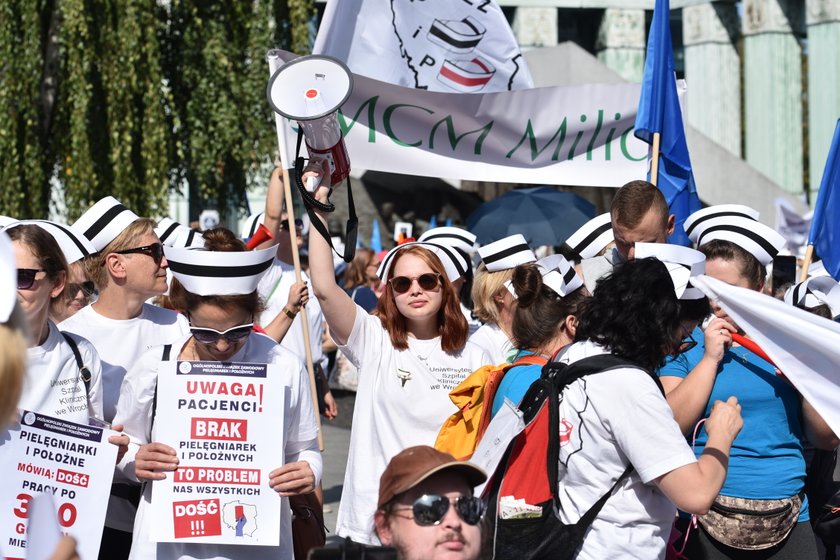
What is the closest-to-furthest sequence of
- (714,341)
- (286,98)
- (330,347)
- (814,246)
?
1. (714,341)
2. (286,98)
3. (814,246)
4. (330,347)

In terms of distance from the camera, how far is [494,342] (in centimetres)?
595

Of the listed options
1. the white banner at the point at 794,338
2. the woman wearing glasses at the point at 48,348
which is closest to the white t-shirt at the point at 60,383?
the woman wearing glasses at the point at 48,348

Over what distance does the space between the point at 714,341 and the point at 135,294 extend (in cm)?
233

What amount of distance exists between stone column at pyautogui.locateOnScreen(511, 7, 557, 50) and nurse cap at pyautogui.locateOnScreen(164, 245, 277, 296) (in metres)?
23.7

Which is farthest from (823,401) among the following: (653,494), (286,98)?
(286,98)

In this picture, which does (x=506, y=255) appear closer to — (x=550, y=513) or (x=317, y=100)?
(x=317, y=100)

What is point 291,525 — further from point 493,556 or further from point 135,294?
point 135,294

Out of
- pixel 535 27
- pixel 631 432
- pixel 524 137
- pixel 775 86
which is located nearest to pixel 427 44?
pixel 524 137

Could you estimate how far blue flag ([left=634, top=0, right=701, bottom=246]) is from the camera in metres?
6.96

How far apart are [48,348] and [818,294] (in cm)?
328

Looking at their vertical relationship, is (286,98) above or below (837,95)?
below

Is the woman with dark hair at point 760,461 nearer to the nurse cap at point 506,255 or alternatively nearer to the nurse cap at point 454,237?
the nurse cap at point 506,255

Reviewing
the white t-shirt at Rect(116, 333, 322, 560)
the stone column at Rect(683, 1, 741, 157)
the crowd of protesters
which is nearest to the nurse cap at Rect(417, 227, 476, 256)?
the crowd of protesters

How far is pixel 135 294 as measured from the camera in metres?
5.08
